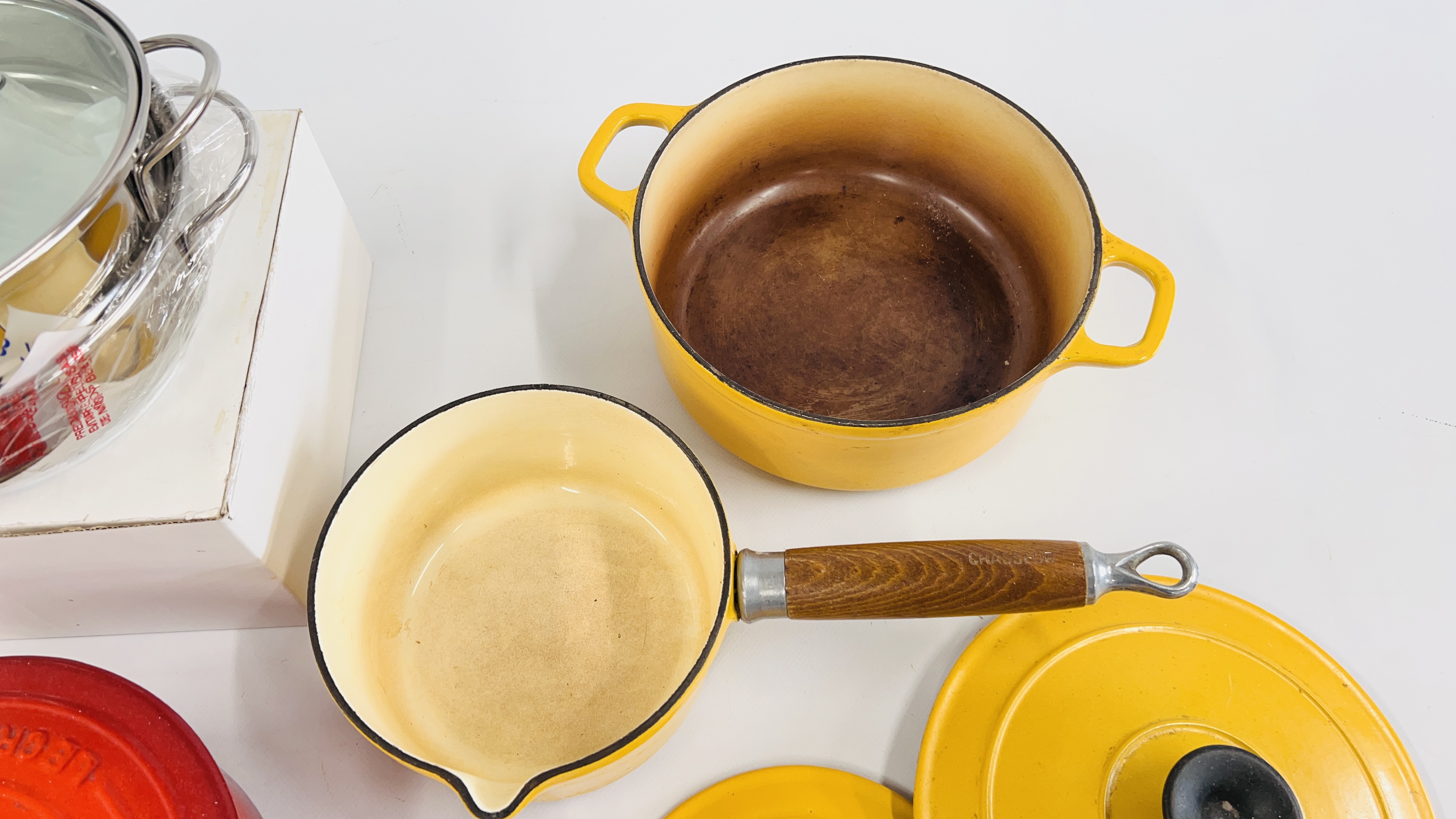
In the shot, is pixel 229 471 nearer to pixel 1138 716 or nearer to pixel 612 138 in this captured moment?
pixel 612 138

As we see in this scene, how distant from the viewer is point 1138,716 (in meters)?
0.60

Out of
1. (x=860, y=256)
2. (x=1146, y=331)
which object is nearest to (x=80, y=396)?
(x=860, y=256)

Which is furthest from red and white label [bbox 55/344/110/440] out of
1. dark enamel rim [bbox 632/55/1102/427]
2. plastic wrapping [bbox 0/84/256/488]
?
dark enamel rim [bbox 632/55/1102/427]

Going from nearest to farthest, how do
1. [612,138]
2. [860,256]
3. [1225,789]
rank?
[1225,789] < [612,138] < [860,256]

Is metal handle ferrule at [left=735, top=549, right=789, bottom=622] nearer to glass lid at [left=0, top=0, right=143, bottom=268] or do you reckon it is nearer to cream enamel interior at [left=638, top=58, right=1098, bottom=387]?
cream enamel interior at [left=638, top=58, right=1098, bottom=387]

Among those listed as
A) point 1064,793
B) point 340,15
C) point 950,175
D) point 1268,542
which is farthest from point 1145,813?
point 340,15

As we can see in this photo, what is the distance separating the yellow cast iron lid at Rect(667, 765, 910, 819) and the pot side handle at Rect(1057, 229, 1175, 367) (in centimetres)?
31

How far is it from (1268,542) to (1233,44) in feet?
2.04

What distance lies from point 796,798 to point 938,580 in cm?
18

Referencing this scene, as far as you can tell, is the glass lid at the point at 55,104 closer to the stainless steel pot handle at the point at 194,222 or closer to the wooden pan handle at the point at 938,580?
the stainless steel pot handle at the point at 194,222

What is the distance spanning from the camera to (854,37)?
3.41 ft

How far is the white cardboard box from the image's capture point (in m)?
0.56

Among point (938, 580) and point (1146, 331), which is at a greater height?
point (1146, 331)

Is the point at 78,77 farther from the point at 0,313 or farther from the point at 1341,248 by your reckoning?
the point at 1341,248
